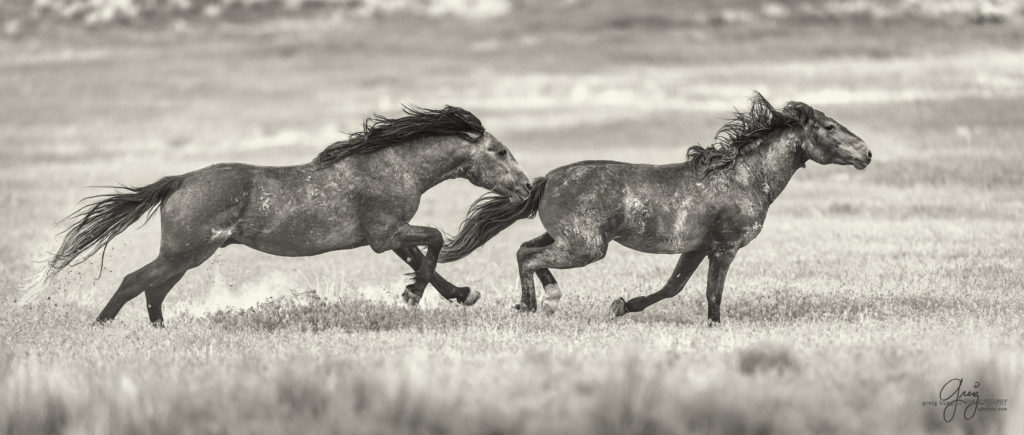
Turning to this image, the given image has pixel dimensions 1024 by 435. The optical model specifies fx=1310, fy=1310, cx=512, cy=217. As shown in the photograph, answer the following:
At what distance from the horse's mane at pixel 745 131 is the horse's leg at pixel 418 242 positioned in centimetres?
253

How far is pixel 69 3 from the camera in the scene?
8550 cm

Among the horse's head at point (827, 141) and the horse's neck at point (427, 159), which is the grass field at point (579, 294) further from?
the horse's head at point (827, 141)

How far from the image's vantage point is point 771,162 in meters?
12.4

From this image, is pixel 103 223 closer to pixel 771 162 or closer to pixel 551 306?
pixel 551 306

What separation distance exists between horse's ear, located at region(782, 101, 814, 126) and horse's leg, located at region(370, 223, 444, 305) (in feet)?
11.6

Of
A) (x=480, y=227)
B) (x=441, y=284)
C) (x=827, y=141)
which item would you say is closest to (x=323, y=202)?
(x=441, y=284)

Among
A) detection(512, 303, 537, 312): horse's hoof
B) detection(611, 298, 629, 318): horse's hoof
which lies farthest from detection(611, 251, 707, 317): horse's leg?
detection(512, 303, 537, 312): horse's hoof

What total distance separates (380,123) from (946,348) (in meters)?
5.61

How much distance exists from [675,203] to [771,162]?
111 cm

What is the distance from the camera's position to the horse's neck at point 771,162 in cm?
1234

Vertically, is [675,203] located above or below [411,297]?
above
